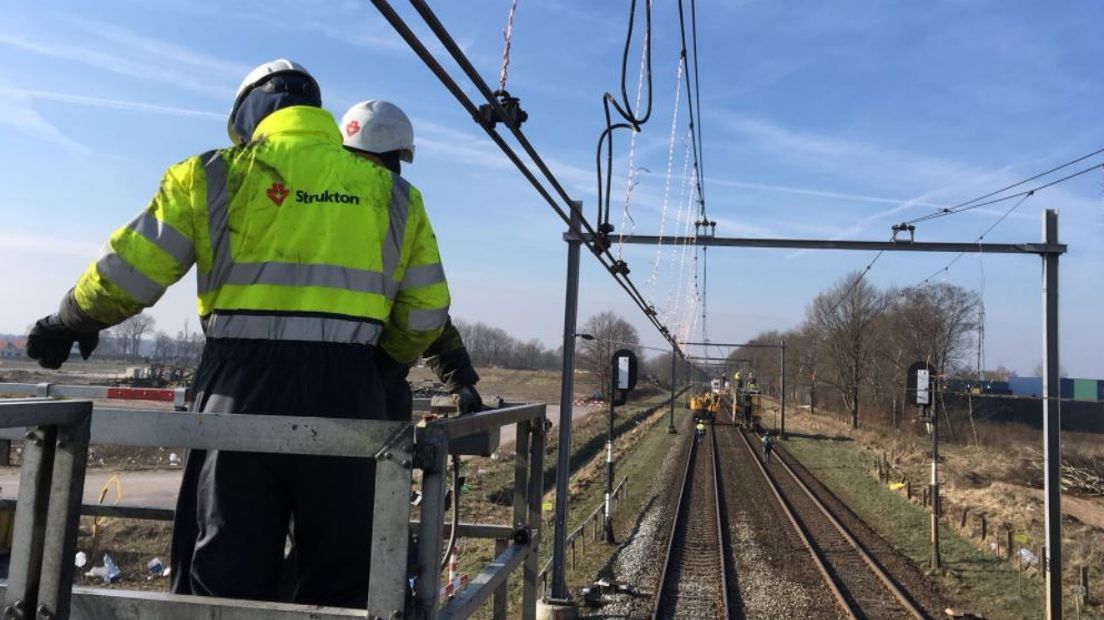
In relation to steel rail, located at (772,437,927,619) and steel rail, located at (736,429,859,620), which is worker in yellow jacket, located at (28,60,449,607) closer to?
steel rail, located at (736,429,859,620)

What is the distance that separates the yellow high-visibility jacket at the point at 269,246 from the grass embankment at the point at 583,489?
11.5 ft

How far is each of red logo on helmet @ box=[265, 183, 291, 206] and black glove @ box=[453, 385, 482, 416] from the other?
105cm

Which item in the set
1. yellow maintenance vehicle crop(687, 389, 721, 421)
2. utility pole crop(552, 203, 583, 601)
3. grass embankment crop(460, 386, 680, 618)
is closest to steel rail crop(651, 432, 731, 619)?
grass embankment crop(460, 386, 680, 618)

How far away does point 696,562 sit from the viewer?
14344mm

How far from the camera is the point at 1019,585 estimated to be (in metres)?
13.1

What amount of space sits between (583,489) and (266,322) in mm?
20793

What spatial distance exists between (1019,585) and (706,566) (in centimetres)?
519

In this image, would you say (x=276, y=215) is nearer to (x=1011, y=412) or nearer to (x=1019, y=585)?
(x=1019, y=585)

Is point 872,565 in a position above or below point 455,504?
below

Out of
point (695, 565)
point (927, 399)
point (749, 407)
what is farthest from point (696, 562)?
point (749, 407)

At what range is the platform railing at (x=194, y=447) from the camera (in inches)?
61.4

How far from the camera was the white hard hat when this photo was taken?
103 inches

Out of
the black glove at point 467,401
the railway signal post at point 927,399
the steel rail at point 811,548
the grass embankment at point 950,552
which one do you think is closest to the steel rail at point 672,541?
the steel rail at point 811,548

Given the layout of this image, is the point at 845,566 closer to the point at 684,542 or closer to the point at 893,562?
the point at 893,562
